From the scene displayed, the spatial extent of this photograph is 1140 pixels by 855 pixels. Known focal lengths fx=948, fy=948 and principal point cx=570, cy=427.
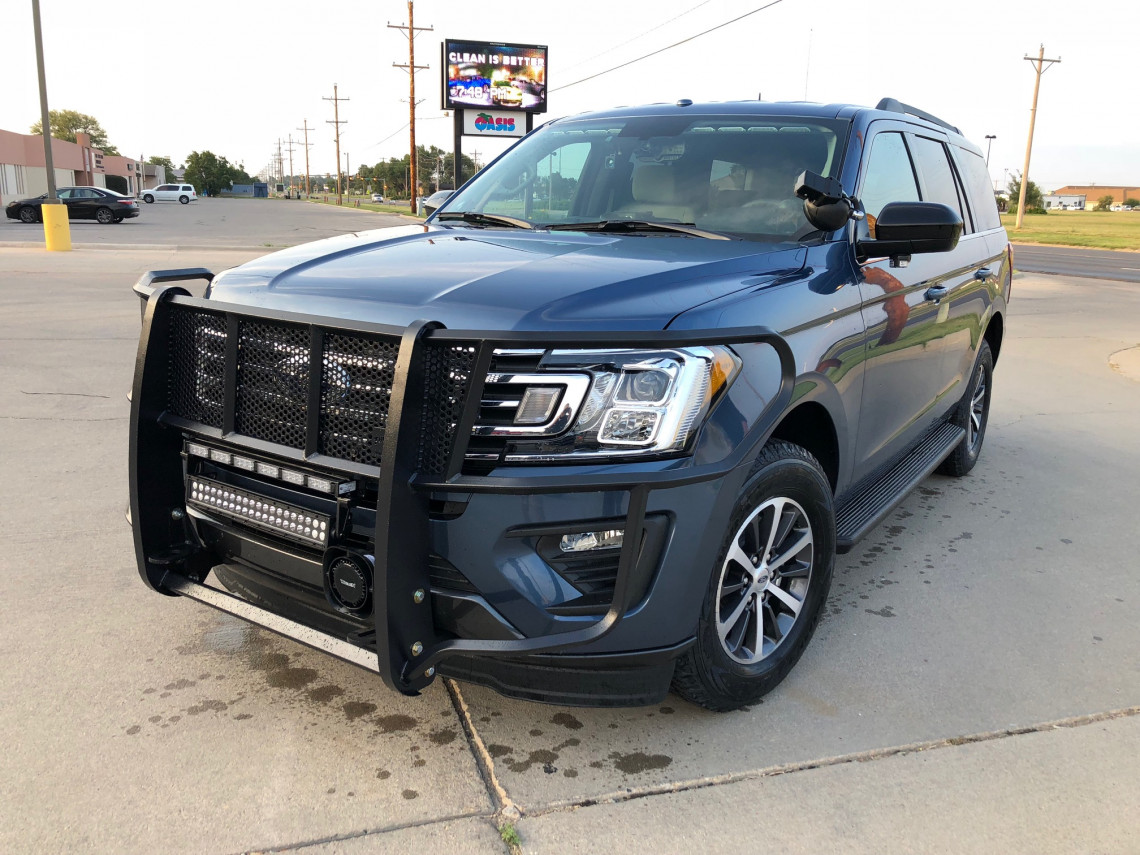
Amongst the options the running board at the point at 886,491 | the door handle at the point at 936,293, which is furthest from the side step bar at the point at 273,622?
the door handle at the point at 936,293

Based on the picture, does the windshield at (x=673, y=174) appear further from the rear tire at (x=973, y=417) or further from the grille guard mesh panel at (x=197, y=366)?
the rear tire at (x=973, y=417)

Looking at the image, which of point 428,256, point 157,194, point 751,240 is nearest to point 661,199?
point 751,240

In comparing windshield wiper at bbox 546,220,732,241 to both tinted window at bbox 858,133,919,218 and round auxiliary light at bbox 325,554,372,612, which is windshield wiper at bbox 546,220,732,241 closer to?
tinted window at bbox 858,133,919,218

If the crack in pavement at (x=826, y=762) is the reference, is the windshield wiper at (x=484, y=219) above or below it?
above

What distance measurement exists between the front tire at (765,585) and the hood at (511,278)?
1.89ft

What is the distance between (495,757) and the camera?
9.06ft

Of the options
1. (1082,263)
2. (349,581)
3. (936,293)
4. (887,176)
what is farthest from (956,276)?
(1082,263)

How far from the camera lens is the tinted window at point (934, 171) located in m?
4.54

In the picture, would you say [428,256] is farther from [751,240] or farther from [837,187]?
[837,187]

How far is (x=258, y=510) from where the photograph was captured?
268 centimetres

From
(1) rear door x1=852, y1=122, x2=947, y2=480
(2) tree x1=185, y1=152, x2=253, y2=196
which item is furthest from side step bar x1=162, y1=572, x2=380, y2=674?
(2) tree x1=185, y1=152, x2=253, y2=196

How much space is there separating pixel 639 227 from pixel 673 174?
1.40ft

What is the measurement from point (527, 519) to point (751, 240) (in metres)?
1.63

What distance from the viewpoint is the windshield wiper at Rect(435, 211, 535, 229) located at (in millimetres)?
3899
